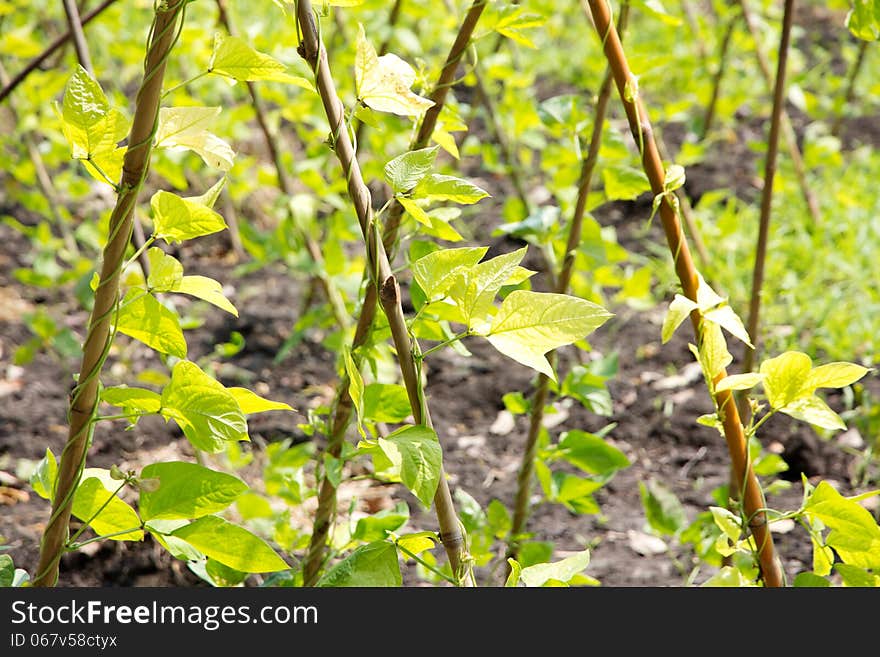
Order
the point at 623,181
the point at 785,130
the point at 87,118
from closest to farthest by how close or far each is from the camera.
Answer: the point at 87,118 → the point at 623,181 → the point at 785,130

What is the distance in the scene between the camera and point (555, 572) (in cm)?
93

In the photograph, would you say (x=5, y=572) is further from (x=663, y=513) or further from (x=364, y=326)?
(x=663, y=513)

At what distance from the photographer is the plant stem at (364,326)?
1126 mm

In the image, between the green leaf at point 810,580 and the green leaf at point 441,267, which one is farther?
the green leaf at point 810,580

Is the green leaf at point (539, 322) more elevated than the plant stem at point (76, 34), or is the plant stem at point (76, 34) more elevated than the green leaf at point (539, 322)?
the plant stem at point (76, 34)

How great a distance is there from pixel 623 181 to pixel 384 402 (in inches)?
21.1

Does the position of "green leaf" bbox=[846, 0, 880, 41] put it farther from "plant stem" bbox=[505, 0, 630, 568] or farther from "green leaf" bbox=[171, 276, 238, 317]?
"green leaf" bbox=[171, 276, 238, 317]

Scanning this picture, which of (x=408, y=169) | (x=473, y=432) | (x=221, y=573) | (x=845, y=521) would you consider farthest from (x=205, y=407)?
(x=473, y=432)

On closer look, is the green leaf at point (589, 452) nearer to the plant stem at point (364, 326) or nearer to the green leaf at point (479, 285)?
the plant stem at point (364, 326)

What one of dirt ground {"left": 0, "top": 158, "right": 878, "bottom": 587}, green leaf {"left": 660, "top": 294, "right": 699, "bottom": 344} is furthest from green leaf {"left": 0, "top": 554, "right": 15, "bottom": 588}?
dirt ground {"left": 0, "top": 158, "right": 878, "bottom": 587}

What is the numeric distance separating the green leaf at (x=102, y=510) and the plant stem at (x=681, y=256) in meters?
0.58

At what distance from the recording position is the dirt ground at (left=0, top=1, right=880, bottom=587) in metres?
1.83

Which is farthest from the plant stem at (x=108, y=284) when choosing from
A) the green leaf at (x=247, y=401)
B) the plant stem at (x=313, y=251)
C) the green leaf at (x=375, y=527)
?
the plant stem at (x=313, y=251)

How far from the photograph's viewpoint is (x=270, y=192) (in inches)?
140
